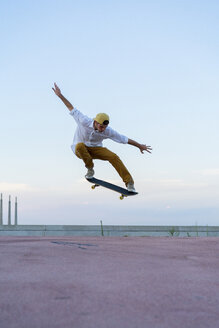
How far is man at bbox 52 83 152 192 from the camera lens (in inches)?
376

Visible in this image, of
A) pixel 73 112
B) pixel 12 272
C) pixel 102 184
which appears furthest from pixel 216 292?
pixel 102 184

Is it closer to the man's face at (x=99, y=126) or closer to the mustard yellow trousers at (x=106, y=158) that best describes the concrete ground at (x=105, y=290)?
the man's face at (x=99, y=126)

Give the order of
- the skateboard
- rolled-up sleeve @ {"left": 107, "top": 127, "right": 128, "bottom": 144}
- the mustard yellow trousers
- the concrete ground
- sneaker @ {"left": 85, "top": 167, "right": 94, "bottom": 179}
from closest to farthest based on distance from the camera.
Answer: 1. the concrete ground
2. rolled-up sleeve @ {"left": 107, "top": 127, "right": 128, "bottom": 144}
3. the mustard yellow trousers
4. sneaker @ {"left": 85, "top": 167, "right": 94, "bottom": 179}
5. the skateboard

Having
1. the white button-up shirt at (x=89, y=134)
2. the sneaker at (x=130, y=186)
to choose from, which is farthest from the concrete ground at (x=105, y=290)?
the sneaker at (x=130, y=186)

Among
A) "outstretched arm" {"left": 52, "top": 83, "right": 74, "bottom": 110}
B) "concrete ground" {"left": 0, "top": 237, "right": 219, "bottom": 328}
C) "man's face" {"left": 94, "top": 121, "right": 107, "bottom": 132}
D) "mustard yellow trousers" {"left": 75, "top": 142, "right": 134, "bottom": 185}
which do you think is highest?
"outstretched arm" {"left": 52, "top": 83, "right": 74, "bottom": 110}

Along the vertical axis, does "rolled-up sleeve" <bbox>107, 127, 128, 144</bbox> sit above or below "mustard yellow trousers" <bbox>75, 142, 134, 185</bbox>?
above

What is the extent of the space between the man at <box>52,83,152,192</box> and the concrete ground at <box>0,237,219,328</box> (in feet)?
15.5

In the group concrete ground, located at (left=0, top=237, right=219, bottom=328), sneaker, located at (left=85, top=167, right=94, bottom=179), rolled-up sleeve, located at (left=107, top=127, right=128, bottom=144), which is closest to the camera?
concrete ground, located at (left=0, top=237, right=219, bottom=328)

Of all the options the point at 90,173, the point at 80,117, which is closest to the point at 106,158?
the point at 90,173

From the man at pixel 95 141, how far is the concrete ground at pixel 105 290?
186 inches

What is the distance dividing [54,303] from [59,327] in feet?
1.36

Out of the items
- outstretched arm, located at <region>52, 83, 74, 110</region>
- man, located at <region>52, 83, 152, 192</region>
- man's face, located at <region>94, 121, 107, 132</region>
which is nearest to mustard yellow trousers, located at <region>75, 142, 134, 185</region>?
man, located at <region>52, 83, 152, 192</region>

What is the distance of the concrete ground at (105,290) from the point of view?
276 centimetres

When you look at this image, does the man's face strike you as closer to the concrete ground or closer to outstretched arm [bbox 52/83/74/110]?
outstretched arm [bbox 52/83/74/110]
